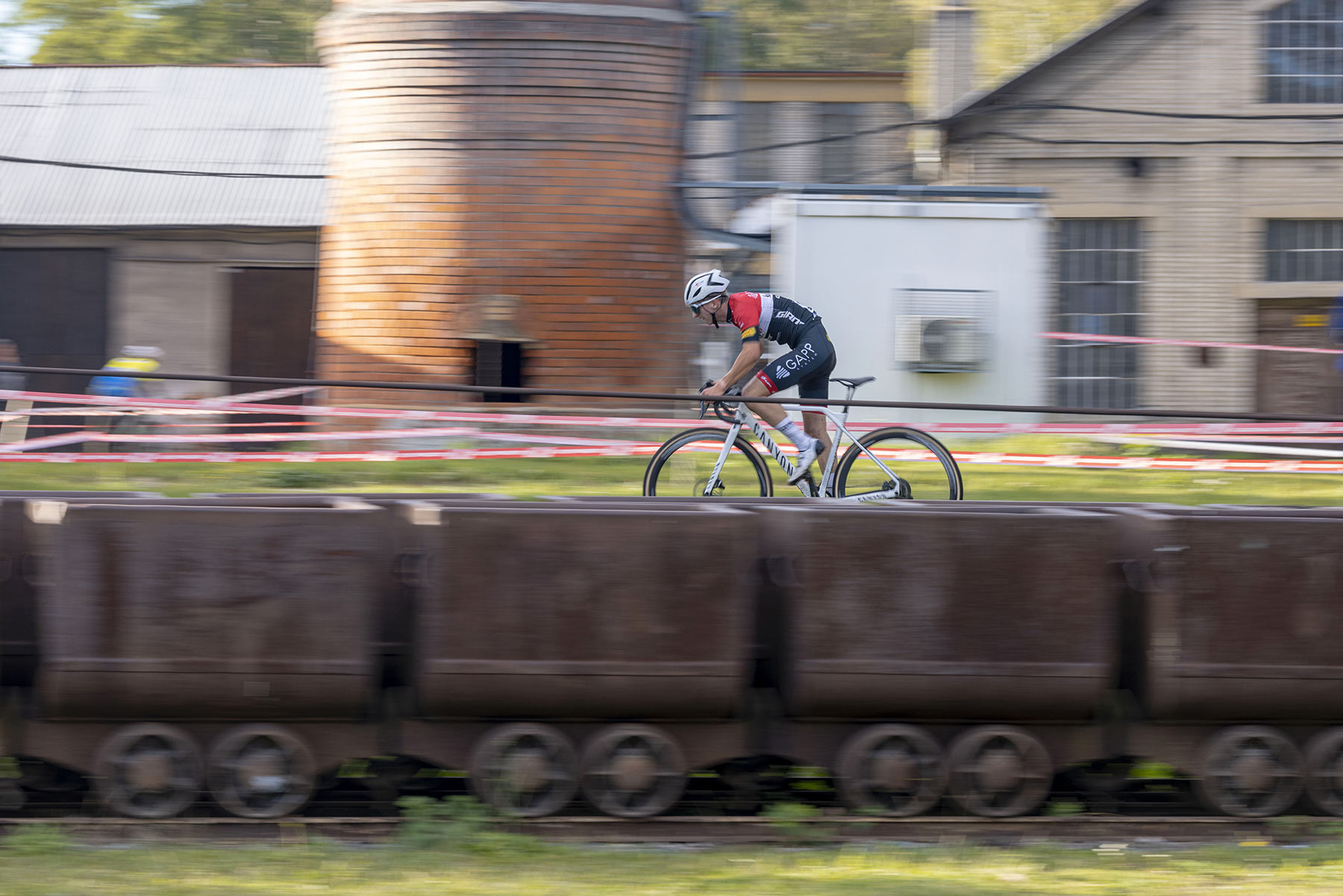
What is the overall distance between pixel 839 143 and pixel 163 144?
11624mm

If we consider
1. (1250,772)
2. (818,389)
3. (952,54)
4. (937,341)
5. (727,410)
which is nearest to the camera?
(1250,772)

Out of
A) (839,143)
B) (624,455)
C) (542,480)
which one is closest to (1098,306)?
(839,143)

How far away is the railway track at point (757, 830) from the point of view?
6059 mm

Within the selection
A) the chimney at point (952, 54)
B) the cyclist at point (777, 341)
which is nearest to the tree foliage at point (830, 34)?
the chimney at point (952, 54)

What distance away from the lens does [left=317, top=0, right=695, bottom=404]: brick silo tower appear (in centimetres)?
1534

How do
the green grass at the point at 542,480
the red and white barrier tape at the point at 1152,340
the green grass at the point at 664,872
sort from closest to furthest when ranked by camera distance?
1. the green grass at the point at 664,872
2. the green grass at the point at 542,480
3. the red and white barrier tape at the point at 1152,340

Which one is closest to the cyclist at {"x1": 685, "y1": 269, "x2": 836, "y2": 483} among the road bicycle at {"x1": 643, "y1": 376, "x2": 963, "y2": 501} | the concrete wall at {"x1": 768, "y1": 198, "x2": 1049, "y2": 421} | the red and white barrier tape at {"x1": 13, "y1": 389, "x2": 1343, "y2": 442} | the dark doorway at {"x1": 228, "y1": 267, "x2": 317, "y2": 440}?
the road bicycle at {"x1": 643, "y1": 376, "x2": 963, "y2": 501}

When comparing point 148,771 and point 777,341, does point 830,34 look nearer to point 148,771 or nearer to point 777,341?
point 777,341

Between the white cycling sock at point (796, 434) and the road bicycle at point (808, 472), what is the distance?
12cm

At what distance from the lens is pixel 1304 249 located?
19219 millimetres

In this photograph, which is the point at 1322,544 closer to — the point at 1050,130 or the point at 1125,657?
the point at 1125,657

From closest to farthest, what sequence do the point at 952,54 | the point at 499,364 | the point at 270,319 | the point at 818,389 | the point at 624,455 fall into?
the point at 818,389 → the point at 624,455 → the point at 499,364 → the point at 952,54 → the point at 270,319

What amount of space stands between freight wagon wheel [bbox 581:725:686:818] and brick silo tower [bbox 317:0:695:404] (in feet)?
31.3

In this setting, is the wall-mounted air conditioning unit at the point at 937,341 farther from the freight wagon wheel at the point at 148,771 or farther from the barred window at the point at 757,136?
the freight wagon wheel at the point at 148,771
